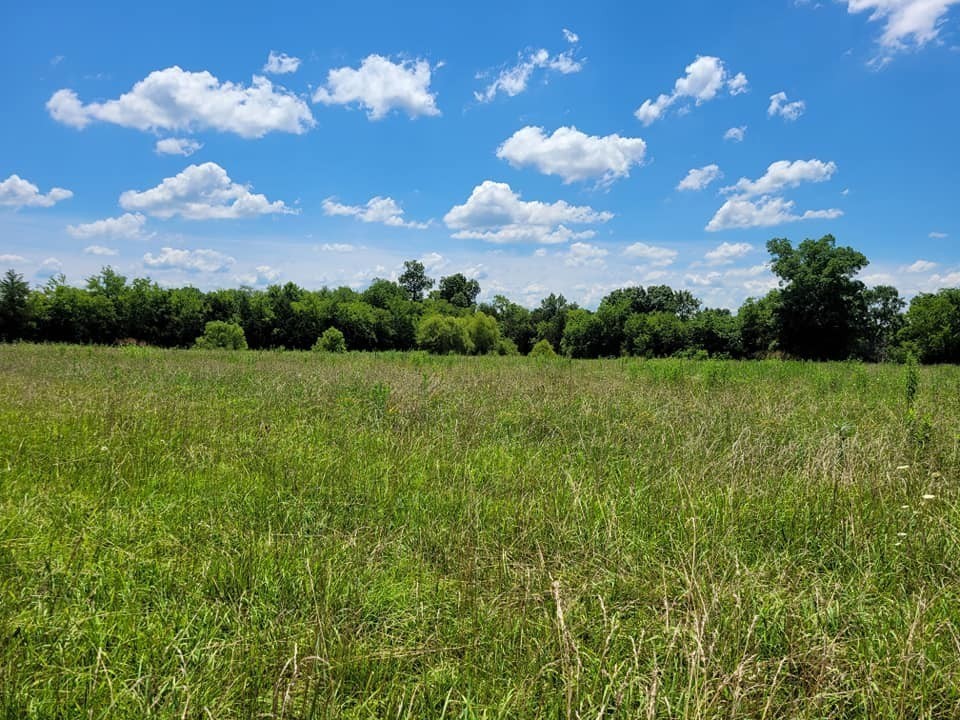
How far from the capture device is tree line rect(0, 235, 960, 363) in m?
45.2

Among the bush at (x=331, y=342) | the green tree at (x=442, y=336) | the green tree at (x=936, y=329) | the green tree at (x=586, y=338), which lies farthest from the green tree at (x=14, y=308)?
the green tree at (x=936, y=329)

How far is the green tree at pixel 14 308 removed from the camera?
43.3 m

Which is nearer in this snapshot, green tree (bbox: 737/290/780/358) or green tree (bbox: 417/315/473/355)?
green tree (bbox: 737/290/780/358)

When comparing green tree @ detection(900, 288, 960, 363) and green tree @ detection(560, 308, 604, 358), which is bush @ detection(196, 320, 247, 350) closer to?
green tree @ detection(560, 308, 604, 358)

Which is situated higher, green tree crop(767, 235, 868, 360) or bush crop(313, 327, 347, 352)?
green tree crop(767, 235, 868, 360)

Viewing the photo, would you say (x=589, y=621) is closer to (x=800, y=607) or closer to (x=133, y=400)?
(x=800, y=607)

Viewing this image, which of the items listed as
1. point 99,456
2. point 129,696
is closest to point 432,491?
point 129,696

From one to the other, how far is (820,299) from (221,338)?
185 feet

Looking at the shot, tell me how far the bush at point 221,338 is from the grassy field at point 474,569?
38.5 metres

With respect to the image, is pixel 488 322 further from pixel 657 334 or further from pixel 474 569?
pixel 474 569

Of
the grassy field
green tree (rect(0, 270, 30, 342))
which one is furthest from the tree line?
the grassy field

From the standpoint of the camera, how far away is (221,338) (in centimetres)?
4166

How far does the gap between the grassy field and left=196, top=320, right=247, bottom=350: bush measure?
126ft

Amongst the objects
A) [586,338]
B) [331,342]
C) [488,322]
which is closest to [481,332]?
[488,322]
